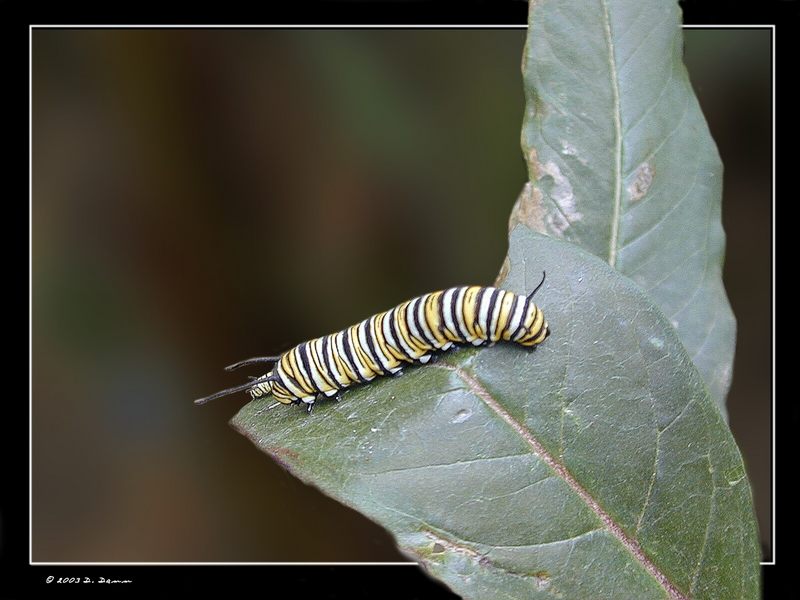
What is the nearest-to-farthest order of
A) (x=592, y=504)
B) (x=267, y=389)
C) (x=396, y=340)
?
(x=592, y=504)
(x=396, y=340)
(x=267, y=389)

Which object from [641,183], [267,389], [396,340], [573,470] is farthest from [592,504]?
[267,389]

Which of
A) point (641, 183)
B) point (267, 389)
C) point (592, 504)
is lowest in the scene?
point (592, 504)

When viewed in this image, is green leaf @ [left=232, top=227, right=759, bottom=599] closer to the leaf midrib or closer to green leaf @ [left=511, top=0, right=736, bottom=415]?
the leaf midrib

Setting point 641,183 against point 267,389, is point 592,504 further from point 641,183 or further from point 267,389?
point 267,389

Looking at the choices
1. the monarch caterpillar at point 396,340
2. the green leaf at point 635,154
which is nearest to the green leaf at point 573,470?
the monarch caterpillar at point 396,340

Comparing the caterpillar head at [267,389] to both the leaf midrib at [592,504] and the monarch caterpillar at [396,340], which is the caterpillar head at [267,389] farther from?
the leaf midrib at [592,504]

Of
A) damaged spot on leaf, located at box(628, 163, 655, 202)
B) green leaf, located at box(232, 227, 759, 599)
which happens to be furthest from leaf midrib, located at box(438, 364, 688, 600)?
damaged spot on leaf, located at box(628, 163, 655, 202)

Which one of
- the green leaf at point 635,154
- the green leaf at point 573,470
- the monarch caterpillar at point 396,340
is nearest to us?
the green leaf at point 573,470
